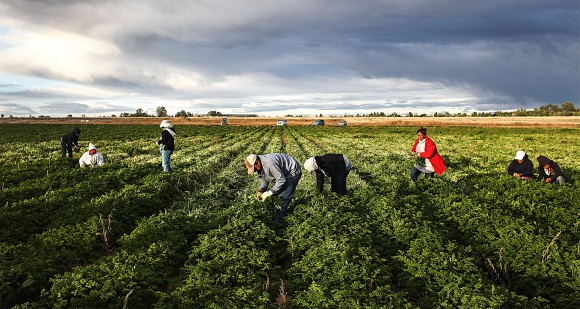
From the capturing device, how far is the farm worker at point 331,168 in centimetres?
985

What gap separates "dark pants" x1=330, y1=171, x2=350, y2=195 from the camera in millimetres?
10555

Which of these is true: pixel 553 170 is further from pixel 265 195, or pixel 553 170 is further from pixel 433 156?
pixel 265 195

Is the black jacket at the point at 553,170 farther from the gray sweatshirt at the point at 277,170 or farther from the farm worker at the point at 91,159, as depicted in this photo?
the farm worker at the point at 91,159

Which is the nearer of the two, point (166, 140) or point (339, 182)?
point (339, 182)

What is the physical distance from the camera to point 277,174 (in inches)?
340

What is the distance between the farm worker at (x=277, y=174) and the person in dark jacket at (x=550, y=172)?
31.4 feet

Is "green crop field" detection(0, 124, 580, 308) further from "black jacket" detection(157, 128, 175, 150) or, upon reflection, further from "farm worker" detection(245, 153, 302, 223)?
"black jacket" detection(157, 128, 175, 150)

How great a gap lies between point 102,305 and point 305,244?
3467mm

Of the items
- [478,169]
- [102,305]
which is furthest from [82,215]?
[478,169]

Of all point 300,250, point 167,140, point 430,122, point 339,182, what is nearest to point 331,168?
point 339,182

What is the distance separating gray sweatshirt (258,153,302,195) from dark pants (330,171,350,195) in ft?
5.96

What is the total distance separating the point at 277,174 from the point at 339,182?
271 centimetres

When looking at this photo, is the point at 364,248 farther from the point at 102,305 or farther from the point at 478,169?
the point at 478,169

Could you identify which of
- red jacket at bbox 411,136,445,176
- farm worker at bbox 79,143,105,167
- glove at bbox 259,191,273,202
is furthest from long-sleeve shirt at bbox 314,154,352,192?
farm worker at bbox 79,143,105,167
